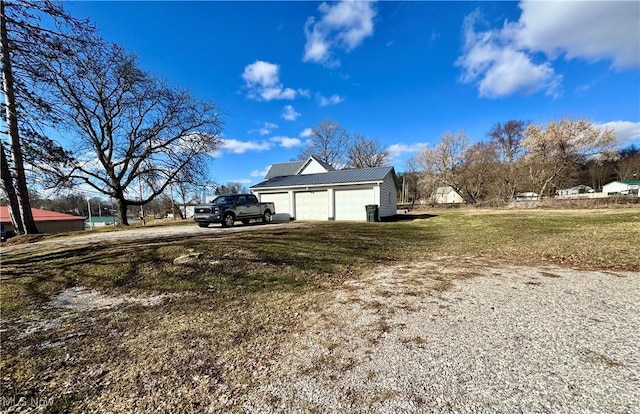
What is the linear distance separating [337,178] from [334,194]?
120cm

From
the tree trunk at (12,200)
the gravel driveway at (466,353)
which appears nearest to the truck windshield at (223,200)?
the tree trunk at (12,200)

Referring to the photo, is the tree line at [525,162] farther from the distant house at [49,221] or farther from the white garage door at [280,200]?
the distant house at [49,221]

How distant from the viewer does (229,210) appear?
13.3 m

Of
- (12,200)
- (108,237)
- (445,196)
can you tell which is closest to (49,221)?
(12,200)

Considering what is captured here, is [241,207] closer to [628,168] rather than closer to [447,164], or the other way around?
[447,164]

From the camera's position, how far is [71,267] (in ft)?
20.2

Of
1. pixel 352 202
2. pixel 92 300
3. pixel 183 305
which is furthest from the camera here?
pixel 352 202

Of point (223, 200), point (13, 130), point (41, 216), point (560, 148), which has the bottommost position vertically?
point (41, 216)

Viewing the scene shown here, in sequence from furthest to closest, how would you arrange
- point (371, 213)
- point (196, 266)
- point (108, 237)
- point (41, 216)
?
point (41, 216)
point (371, 213)
point (108, 237)
point (196, 266)

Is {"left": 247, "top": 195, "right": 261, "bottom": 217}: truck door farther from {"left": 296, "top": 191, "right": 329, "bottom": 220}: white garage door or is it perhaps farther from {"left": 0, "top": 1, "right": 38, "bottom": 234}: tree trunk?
{"left": 0, "top": 1, "right": 38, "bottom": 234}: tree trunk

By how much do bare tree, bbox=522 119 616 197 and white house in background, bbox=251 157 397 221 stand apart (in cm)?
2280

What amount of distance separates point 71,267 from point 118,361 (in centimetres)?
474

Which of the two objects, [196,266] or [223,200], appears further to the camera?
[223,200]

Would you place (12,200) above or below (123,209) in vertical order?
above
